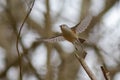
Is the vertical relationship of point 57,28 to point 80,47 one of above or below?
above

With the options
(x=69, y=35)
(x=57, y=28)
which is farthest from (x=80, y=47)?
(x=57, y=28)

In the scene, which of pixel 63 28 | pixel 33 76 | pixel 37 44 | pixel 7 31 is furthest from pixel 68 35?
pixel 7 31

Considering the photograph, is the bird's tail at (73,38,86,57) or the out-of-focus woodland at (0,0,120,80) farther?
the out-of-focus woodland at (0,0,120,80)

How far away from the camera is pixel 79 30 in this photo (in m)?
0.20

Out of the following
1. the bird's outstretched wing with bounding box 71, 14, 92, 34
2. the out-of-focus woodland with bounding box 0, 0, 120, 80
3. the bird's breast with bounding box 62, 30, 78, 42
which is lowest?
the bird's breast with bounding box 62, 30, 78, 42

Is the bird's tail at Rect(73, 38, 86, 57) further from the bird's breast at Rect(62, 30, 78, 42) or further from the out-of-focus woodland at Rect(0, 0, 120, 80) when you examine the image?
the out-of-focus woodland at Rect(0, 0, 120, 80)

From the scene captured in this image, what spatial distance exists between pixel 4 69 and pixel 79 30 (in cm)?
89

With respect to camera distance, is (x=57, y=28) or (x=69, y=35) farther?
(x=57, y=28)

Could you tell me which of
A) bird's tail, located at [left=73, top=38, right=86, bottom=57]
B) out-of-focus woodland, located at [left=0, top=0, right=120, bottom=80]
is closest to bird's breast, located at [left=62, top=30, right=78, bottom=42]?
bird's tail, located at [left=73, top=38, right=86, bottom=57]

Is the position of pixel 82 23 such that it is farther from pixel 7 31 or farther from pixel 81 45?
pixel 7 31

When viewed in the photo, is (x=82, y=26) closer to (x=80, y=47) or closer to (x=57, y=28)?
(x=80, y=47)

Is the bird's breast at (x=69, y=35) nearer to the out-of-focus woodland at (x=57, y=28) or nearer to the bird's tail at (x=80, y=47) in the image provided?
the bird's tail at (x=80, y=47)

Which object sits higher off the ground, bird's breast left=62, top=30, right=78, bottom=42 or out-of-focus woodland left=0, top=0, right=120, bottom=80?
out-of-focus woodland left=0, top=0, right=120, bottom=80

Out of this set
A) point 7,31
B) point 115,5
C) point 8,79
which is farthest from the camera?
point 115,5
